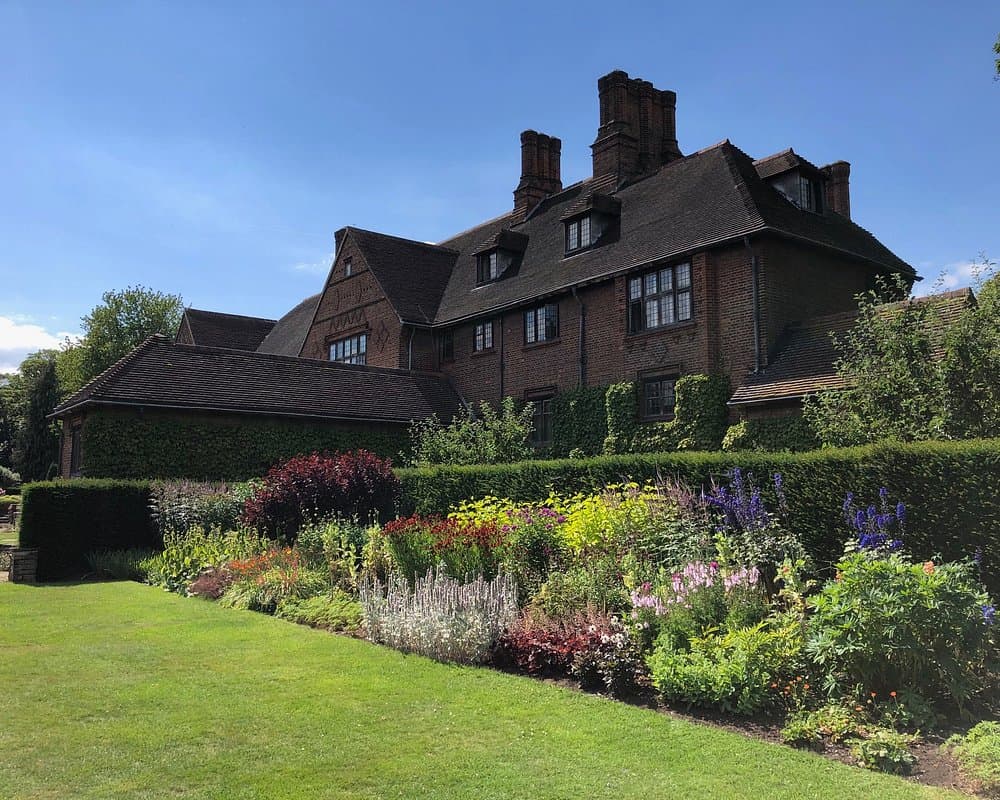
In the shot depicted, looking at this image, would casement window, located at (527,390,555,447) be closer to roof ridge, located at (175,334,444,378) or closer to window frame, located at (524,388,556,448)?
window frame, located at (524,388,556,448)

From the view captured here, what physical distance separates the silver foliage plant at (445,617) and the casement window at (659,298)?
44.5 ft

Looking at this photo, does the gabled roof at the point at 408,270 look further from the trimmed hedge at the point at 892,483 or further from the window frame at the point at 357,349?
the trimmed hedge at the point at 892,483

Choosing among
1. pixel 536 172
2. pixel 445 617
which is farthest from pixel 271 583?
pixel 536 172

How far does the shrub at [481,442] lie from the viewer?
22.5 metres

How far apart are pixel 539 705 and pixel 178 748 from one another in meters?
2.68

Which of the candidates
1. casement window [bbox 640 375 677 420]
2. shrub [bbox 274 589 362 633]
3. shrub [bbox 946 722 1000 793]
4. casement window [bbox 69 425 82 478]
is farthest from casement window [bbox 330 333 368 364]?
shrub [bbox 946 722 1000 793]

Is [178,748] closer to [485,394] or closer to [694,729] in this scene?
[694,729]

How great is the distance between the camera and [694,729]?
5941mm

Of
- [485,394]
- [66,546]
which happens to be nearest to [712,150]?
[485,394]

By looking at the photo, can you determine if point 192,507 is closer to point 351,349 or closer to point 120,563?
point 120,563

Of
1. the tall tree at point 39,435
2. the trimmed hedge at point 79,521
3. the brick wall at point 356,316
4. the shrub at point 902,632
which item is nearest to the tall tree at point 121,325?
the tall tree at point 39,435

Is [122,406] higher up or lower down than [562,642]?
higher up

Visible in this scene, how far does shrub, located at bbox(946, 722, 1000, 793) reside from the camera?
4887mm

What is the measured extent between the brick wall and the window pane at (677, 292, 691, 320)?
11.8 m
